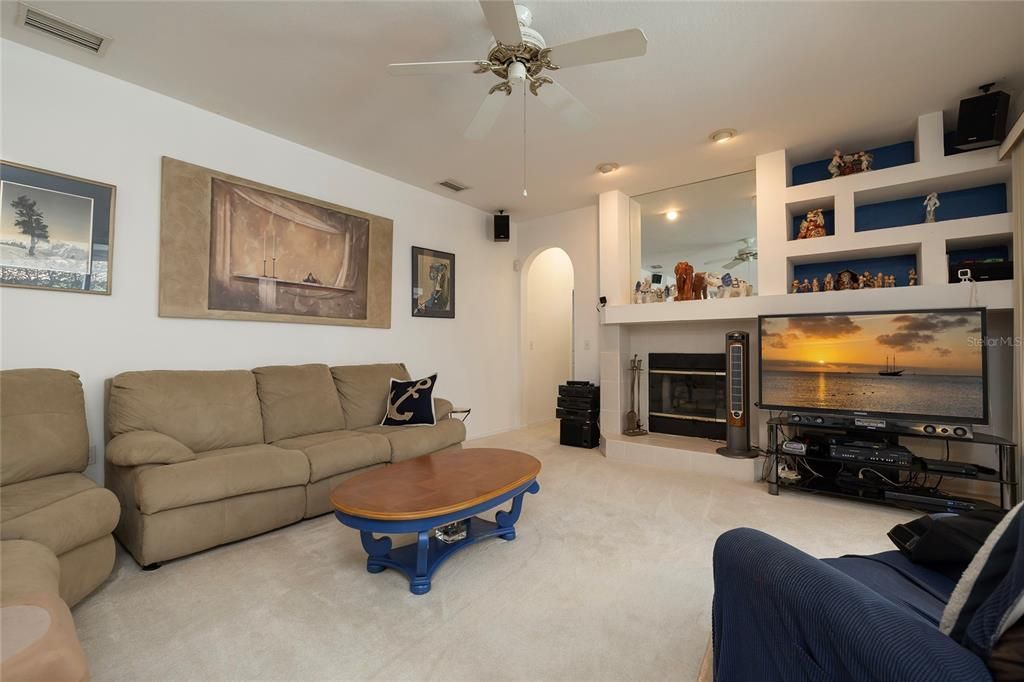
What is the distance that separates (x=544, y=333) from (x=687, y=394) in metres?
2.51

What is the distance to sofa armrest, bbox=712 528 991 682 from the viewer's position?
67 cm

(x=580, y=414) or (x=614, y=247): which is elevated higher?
(x=614, y=247)

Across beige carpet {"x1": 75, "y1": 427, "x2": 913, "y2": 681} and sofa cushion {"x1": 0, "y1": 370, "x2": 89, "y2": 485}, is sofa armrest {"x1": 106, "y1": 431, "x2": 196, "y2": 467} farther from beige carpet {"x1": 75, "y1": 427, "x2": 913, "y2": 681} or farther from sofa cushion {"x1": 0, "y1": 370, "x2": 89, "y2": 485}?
beige carpet {"x1": 75, "y1": 427, "x2": 913, "y2": 681}

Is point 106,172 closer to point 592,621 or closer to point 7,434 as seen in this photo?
point 7,434

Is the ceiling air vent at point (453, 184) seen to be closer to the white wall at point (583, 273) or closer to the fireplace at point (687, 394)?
the white wall at point (583, 273)

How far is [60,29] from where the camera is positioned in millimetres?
2338

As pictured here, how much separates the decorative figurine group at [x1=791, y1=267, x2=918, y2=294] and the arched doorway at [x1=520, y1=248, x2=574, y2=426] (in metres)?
3.23

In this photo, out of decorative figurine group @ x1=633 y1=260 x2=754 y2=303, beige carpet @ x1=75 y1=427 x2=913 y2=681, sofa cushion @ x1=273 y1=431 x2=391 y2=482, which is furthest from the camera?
decorative figurine group @ x1=633 y1=260 x2=754 y2=303

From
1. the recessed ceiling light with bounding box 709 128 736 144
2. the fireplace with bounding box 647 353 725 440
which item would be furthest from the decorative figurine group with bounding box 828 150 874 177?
the fireplace with bounding box 647 353 725 440

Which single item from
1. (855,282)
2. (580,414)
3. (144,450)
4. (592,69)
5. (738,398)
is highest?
(592,69)

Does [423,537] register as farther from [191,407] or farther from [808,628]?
[191,407]

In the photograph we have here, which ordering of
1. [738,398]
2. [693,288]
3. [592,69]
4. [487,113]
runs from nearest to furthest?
[487,113] → [592,69] → [738,398] → [693,288]

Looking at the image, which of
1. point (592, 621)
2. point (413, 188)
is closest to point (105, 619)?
point (592, 621)

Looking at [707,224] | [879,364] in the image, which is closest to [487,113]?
[879,364]
